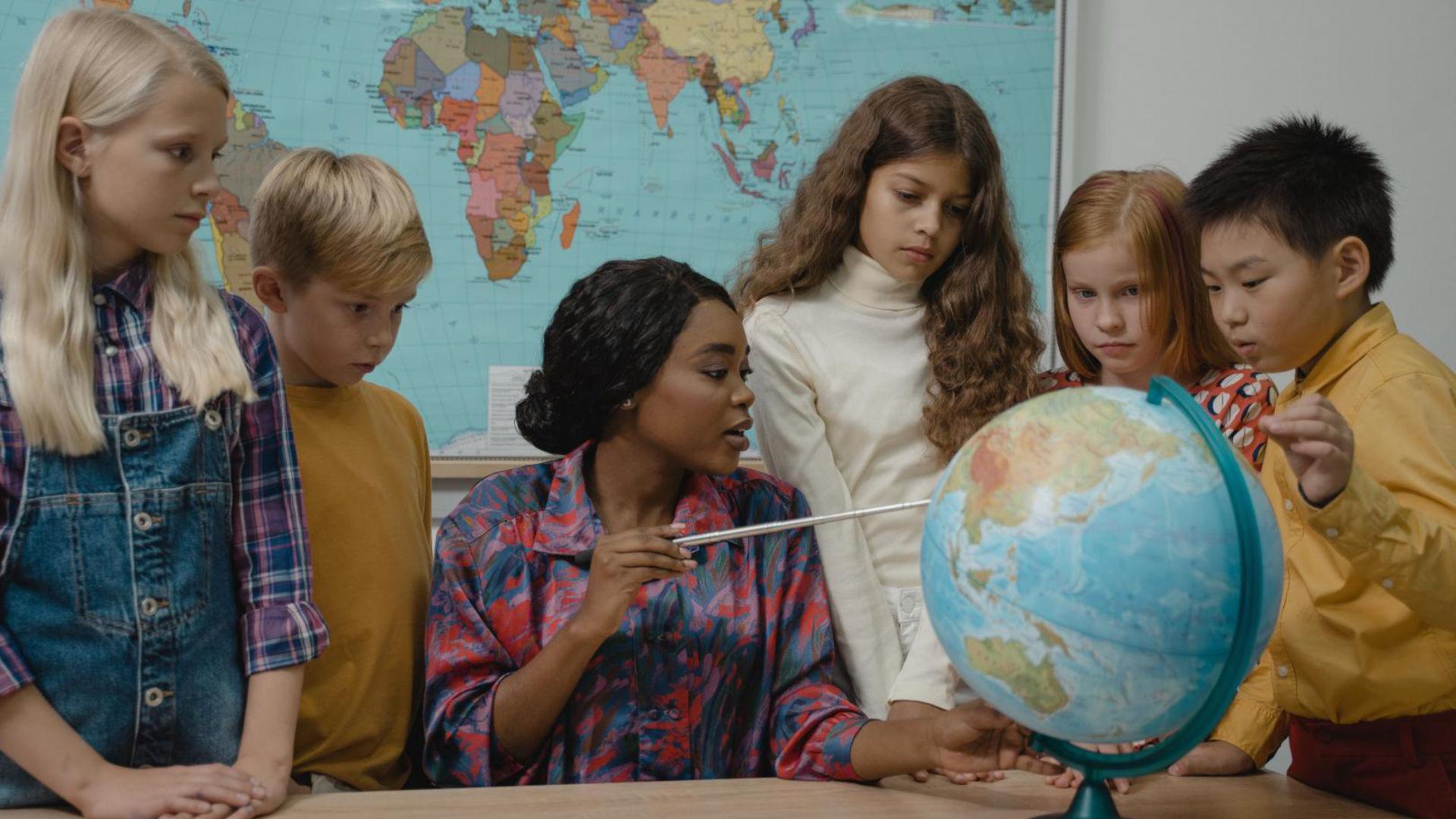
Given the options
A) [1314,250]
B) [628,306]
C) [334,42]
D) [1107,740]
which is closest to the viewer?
[1107,740]

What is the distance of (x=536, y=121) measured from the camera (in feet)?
9.42

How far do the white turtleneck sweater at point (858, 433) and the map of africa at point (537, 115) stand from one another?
1.05 meters

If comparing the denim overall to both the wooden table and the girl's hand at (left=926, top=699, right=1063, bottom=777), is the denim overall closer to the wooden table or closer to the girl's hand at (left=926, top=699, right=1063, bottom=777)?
the wooden table

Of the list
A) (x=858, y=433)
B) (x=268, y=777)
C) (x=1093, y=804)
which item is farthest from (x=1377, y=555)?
(x=268, y=777)

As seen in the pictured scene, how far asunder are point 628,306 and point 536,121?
1310 millimetres

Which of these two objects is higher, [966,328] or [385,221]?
[385,221]

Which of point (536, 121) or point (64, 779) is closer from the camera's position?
point (64, 779)

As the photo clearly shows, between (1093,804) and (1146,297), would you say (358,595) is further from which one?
(1146,297)

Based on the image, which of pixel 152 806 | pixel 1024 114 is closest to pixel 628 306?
pixel 152 806

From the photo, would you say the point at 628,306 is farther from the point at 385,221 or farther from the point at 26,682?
the point at 26,682

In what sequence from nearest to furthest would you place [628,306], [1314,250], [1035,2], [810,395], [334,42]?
1. [1314,250]
2. [628,306]
3. [810,395]
4. [334,42]
5. [1035,2]

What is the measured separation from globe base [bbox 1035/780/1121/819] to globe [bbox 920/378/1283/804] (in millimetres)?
98

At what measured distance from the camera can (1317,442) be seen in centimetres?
117

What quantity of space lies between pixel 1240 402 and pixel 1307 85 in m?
1.65
